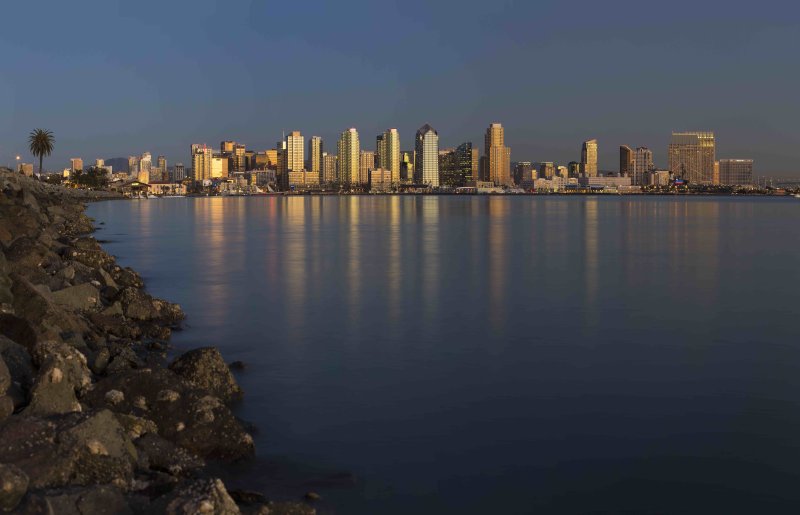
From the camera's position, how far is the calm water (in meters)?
9.02

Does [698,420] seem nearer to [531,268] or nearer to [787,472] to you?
[787,472]

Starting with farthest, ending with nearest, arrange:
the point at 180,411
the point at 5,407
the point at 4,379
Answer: the point at 180,411
the point at 4,379
the point at 5,407

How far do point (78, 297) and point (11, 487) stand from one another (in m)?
10.9

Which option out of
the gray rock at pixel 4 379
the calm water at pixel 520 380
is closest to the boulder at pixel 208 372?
the calm water at pixel 520 380

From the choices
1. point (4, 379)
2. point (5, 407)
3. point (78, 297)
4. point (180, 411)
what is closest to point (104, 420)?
point (5, 407)

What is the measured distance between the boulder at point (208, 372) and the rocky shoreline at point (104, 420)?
16 mm

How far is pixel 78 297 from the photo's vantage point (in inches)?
633

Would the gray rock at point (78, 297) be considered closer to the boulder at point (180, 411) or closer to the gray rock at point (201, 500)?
the boulder at point (180, 411)

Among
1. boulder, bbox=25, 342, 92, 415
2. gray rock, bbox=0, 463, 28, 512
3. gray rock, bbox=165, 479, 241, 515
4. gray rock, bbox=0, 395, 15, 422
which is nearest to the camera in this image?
gray rock, bbox=0, 463, 28, 512

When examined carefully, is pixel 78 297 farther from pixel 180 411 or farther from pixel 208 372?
pixel 180 411

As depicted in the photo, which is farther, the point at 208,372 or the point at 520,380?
the point at 520,380

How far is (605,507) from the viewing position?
27.6ft

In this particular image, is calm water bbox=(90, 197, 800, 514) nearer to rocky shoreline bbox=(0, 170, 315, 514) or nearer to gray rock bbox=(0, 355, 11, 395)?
rocky shoreline bbox=(0, 170, 315, 514)

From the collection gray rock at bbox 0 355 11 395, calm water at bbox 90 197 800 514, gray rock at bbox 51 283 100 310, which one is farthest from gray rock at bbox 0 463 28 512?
gray rock at bbox 51 283 100 310
